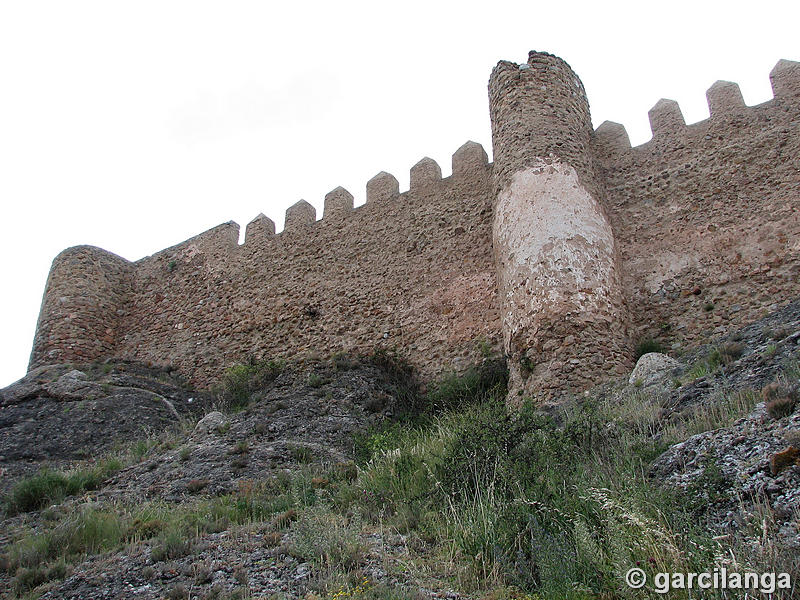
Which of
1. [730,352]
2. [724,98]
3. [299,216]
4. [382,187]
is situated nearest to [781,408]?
[730,352]

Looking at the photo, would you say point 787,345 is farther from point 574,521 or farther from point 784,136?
point 784,136

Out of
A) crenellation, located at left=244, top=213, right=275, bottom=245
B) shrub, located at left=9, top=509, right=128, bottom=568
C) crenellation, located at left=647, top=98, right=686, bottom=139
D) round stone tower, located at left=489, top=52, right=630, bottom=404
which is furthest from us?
crenellation, located at left=244, top=213, right=275, bottom=245

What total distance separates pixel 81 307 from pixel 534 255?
1086 centimetres

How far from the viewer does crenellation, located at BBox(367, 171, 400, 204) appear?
13.6 meters

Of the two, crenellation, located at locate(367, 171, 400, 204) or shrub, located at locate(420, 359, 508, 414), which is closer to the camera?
shrub, located at locate(420, 359, 508, 414)

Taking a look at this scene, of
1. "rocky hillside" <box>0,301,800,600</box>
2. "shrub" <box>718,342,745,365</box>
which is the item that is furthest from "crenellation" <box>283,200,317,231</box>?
"shrub" <box>718,342,745,365</box>

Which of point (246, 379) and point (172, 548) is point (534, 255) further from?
point (172, 548)

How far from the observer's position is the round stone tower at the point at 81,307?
593 inches

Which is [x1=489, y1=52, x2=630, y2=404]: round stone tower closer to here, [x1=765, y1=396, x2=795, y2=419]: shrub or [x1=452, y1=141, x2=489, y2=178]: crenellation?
[x1=452, y1=141, x2=489, y2=178]: crenellation

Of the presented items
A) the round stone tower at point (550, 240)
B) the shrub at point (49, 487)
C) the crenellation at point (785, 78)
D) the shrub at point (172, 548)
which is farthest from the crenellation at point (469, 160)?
the shrub at point (172, 548)

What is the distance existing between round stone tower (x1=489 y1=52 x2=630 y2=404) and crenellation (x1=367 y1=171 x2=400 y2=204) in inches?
108

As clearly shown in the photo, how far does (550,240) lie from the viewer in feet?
31.6

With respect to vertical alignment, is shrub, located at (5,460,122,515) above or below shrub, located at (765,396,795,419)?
above

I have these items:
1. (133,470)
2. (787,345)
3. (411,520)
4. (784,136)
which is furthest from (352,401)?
(784,136)
